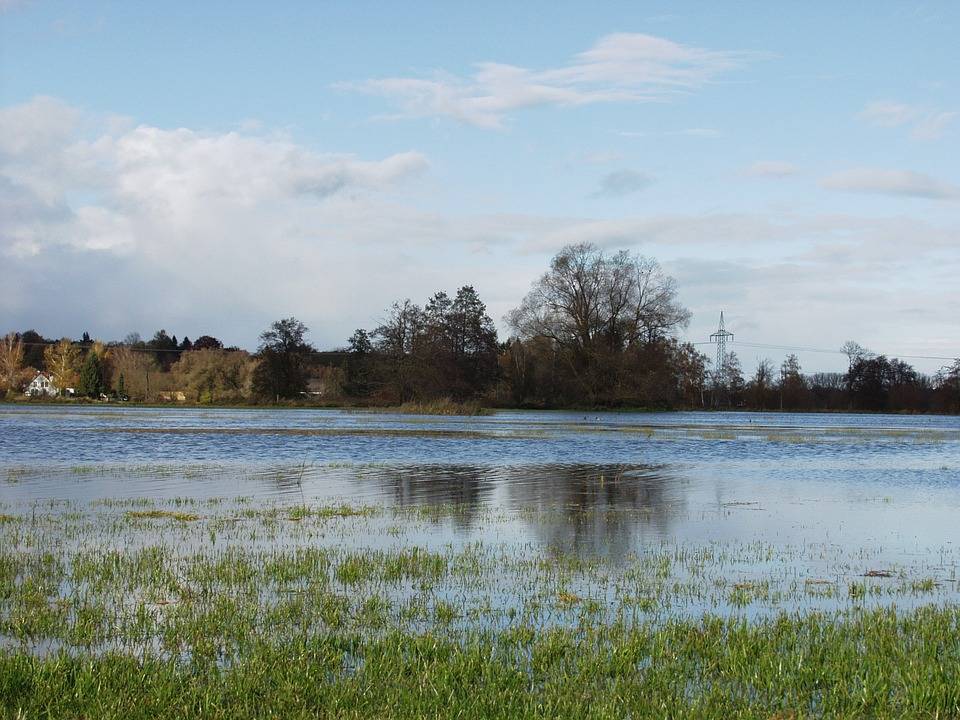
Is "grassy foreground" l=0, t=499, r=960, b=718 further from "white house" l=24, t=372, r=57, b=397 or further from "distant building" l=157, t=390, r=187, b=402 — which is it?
"white house" l=24, t=372, r=57, b=397

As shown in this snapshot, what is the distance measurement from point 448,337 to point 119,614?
10385cm

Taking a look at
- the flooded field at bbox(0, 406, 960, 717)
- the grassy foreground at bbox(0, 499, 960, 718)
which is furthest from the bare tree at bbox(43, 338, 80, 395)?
the grassy foreground at bbox(0, 499, 960, 718)

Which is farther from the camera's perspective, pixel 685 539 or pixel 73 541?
pixel 685 539

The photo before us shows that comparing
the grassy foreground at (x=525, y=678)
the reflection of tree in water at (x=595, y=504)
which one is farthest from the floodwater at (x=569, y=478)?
the grassy foreground at (x=525, y=678)

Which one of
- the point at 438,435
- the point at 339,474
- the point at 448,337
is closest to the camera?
the point at 339,474

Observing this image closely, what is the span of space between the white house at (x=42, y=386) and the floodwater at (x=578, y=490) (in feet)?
371

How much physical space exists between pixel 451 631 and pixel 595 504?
38.6 feet

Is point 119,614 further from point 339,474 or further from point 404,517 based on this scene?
point 339,474

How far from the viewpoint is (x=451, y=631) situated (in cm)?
884

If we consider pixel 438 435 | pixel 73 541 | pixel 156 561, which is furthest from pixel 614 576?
pixel 438 435

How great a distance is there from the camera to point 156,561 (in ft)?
39.1

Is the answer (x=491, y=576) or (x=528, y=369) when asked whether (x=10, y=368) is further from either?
(x=491, y=576)

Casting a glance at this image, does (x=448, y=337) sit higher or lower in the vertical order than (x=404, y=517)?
higher

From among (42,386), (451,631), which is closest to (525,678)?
(451,631)
